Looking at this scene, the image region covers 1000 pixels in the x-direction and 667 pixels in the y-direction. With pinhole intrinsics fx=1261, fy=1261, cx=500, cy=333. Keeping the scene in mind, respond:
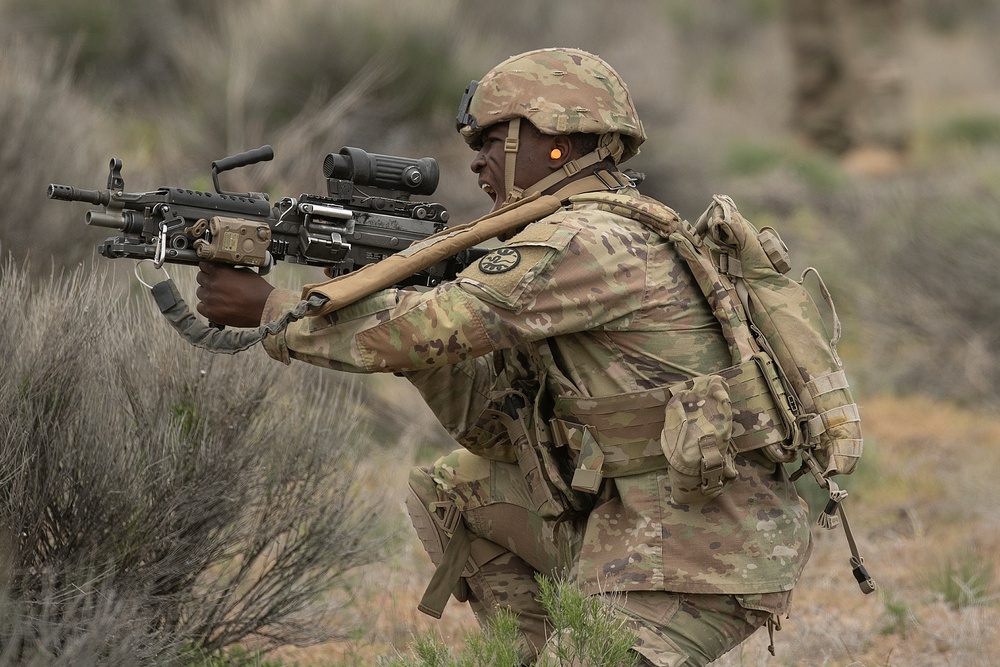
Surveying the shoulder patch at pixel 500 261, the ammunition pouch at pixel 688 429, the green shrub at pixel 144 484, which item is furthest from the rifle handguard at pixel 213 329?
the ammunition pouch at pixel 688 429

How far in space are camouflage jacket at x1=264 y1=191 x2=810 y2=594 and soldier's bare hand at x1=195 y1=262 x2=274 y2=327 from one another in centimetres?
6

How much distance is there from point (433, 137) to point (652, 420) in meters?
7.84

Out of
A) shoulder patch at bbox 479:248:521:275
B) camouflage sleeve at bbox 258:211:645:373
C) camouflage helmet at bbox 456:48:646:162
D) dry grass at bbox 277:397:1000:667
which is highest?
camouflage helmet at bbox 456:48:646:162

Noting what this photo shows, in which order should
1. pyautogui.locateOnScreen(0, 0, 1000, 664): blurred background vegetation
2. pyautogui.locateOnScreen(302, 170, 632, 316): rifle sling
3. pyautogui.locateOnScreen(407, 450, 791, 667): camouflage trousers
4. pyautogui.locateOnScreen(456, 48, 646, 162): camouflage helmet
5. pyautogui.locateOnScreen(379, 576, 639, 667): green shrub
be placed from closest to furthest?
pyautogui.locateOnScreen(379, 576, 639, 667): green shrub < pyautogui.locateOnScreen(302, 170, 632, 316): rifle sling < pyautogui.locateOnScreen(456, 48, 646, 162): camouflage helmet < pyautogui.locateOnScreen(407, 450, 791, 667): camouflage trousers < pyautogui.locateOnScreen(0, 0, 1000, 664): blurred background vegetation

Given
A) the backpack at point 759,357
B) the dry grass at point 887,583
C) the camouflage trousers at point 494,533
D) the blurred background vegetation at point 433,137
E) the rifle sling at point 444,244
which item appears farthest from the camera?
the blurred background vegetation at point 433,137

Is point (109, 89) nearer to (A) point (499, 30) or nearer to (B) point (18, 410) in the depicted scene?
(A) point (499, 30)

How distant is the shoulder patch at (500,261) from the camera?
125 inches

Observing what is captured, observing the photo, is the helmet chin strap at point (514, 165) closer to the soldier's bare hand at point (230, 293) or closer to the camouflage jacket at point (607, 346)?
the camouflage jacket at point (607, 346)

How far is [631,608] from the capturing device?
3305mm

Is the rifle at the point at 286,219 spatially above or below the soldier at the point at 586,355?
above

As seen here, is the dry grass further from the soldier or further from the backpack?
the backpack

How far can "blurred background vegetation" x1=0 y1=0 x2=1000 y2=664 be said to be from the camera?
6848 mm

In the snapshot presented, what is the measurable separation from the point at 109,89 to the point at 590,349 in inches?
365

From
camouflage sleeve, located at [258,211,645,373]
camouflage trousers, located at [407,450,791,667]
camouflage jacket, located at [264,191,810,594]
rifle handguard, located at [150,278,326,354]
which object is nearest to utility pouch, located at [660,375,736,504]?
camouflage jacket, located at [264,191,810,594]
